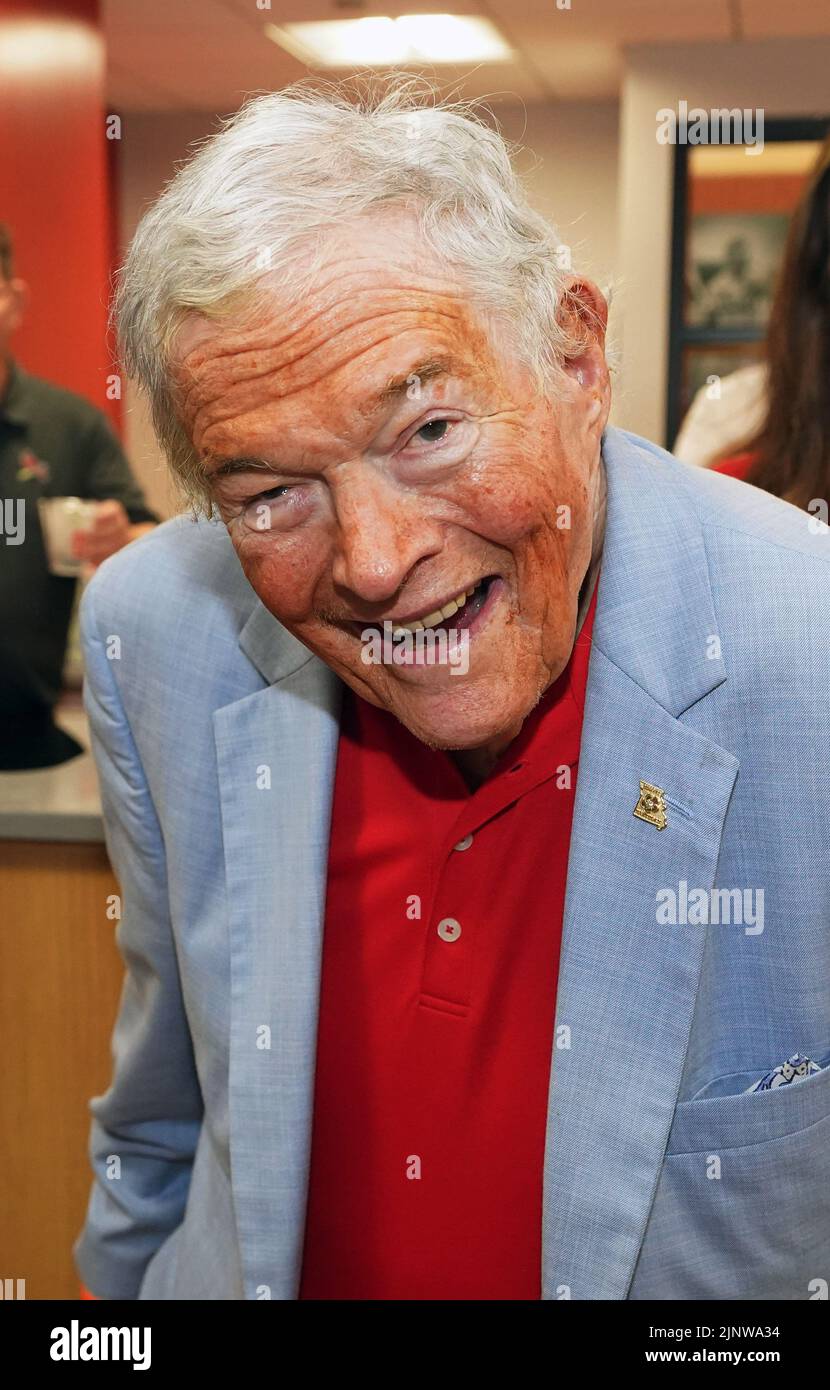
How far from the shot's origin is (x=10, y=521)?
2582 mm

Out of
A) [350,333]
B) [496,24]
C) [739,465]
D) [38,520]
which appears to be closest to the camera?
[350,333]

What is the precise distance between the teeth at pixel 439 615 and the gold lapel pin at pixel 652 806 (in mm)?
195

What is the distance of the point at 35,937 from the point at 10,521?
4.31 feet

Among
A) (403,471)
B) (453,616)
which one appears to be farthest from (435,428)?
(453,616)

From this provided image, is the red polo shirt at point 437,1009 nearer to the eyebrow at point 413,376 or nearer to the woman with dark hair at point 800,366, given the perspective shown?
the eyebrow at point 413,376

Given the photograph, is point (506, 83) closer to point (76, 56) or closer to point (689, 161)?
point (689, 161)

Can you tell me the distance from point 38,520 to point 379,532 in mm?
1904

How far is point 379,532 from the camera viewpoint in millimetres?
818

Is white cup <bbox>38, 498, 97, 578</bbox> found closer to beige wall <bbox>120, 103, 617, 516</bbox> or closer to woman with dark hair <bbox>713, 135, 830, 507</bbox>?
woman with dark hair <bbox>713, 135, 830, 507</bbox>

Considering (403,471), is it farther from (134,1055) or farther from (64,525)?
(64,525)

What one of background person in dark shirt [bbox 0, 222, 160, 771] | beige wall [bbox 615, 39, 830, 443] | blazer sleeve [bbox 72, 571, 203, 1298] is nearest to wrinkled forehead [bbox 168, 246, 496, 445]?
blazer sleeve [bbox 72, 571, 203, 1298]

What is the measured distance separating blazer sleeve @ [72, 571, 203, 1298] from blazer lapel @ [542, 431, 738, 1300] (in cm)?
40

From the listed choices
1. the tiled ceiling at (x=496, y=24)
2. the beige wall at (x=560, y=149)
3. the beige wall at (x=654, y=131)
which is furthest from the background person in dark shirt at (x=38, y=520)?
the beige wall at (x=560, y=149)

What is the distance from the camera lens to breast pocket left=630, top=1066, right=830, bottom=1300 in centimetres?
94
